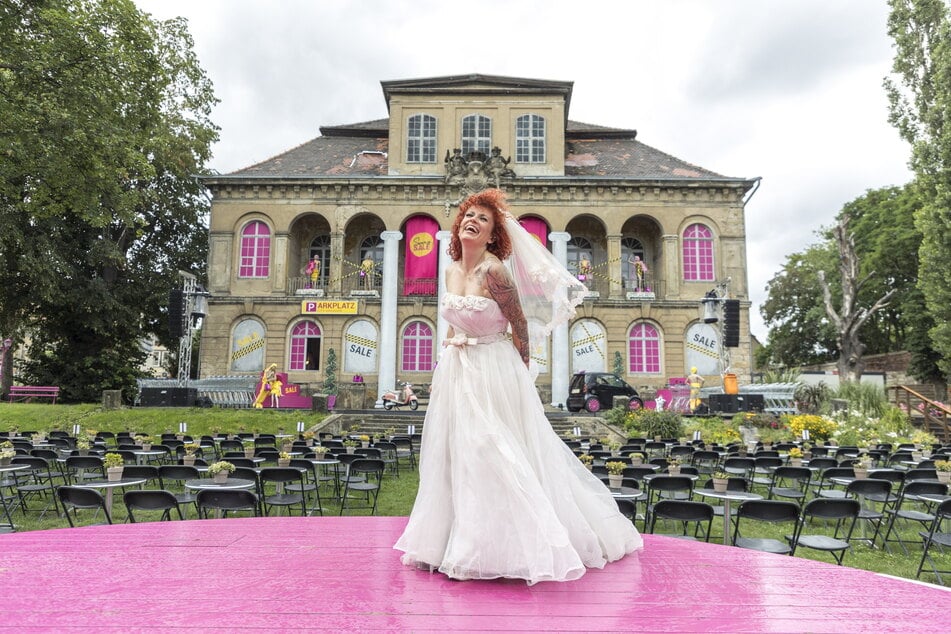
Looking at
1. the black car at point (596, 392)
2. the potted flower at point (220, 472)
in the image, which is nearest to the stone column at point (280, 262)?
the black car at point (596, 392)

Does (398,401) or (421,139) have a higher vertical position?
(421,139)

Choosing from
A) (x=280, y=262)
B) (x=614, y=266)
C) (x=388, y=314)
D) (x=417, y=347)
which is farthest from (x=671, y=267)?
(x=280, y=262)

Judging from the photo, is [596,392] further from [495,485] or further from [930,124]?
[495,485]

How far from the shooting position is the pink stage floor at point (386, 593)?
2.24 meters

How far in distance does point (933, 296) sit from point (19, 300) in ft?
116

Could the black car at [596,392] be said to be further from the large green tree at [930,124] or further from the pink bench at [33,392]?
the pink bench at [33,392]

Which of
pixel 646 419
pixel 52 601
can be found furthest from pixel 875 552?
pixel 646 419

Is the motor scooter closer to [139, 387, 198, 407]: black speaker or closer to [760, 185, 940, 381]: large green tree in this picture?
[139, 387, 198, 407]: black speaker

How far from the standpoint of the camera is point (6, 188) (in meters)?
12.1

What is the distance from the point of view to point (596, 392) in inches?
873

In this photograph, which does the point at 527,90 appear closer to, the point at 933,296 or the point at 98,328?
the point at 933,296

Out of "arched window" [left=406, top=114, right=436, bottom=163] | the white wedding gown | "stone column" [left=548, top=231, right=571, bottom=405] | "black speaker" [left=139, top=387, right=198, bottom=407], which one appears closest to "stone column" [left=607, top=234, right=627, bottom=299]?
"stone column" [left=548, top=231, right=571, bottom=405]

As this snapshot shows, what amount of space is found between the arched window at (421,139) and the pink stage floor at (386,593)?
1016 inches

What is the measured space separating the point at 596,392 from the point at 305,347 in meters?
12.8
